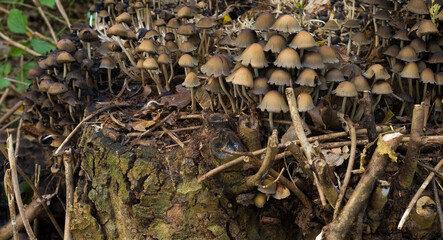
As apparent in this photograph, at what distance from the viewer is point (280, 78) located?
243cm

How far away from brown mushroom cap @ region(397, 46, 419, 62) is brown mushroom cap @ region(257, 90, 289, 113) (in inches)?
35.2

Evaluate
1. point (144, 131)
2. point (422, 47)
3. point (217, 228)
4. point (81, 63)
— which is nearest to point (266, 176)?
point (217, 228)

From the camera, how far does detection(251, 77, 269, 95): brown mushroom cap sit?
248cm

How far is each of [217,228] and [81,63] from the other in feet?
5.82

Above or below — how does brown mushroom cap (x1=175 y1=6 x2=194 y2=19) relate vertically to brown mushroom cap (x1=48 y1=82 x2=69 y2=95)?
above

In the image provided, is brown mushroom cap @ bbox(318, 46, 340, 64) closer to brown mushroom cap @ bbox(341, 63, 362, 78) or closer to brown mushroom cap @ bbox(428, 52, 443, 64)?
brown mushroom cap @ bbox(341, 63, 362, 78)

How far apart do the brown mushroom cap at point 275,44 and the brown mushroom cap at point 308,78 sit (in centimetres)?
20

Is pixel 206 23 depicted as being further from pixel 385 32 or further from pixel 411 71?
pixel 411 71

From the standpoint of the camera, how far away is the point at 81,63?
3.44 metres

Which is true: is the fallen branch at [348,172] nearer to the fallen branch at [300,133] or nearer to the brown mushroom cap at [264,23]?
the fallen branch at [300,133]

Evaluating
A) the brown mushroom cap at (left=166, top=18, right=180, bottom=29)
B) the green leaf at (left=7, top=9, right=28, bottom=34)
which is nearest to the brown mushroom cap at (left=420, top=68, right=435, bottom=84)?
the brown mushroom cap at (left=166, top=18, right=180, bottom=29)

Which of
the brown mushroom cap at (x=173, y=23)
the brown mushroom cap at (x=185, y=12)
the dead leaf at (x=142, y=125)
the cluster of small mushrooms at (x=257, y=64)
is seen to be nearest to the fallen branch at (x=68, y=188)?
the cluster of small mushrooms at (x=257, y=64)

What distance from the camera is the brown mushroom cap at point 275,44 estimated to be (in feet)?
8.00

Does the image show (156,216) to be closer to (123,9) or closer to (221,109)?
(221,109)
